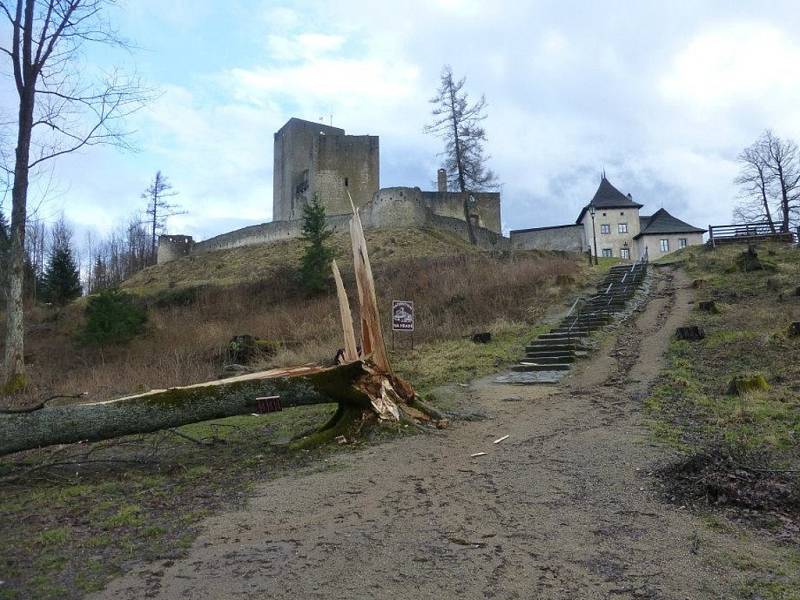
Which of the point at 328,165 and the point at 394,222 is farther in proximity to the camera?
the point at 328,165

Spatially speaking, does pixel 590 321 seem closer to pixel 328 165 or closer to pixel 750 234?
pixel 750 234

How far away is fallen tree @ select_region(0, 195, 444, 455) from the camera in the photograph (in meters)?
6.49

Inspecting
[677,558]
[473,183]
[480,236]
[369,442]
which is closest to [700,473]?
[677,558]

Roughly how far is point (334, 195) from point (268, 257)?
538 inches

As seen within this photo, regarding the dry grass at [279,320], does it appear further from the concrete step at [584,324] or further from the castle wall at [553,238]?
the castle wall at [553,238]

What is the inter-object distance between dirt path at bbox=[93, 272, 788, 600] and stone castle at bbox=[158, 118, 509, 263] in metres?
41.2

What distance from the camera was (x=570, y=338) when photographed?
46.6 ft

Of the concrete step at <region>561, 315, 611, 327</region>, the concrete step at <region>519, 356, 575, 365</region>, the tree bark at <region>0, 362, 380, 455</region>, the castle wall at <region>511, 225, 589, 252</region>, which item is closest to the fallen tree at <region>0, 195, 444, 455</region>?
the tree bark at <region>0, 362, 380, 455</region>

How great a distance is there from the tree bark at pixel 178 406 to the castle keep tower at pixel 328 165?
49595mm

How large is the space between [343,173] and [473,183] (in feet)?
59.3

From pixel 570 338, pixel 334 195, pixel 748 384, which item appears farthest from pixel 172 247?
pixel 748 384

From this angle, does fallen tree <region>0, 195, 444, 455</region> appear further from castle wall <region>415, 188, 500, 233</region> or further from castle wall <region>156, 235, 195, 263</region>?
castle wall <region>156, 235, 195, 263</region>

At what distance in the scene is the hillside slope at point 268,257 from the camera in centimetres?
3703

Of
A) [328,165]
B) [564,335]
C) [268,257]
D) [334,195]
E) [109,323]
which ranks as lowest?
[564,335]
